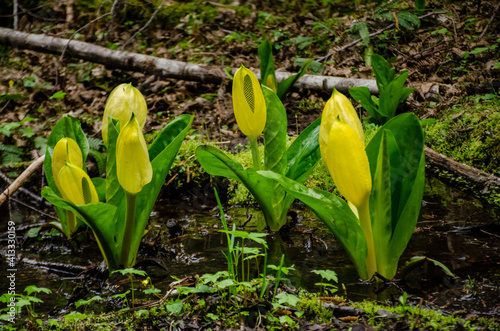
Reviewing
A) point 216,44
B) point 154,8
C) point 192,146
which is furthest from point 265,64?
point 154,8

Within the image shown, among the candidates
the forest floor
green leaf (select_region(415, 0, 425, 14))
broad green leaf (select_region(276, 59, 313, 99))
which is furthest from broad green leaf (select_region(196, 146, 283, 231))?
green leaf (select_region(415, 0, 425, 14))

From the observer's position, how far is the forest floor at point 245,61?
11.7 ft

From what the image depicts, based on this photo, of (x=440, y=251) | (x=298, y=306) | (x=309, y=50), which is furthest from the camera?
(x=309, y=50)

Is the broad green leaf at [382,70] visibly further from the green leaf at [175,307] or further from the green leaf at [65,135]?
the green leaf at [175,307]

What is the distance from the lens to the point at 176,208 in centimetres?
293

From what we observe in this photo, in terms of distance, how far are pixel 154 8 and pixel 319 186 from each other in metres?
5.17

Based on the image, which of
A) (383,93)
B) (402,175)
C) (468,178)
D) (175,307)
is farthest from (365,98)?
(175,307)

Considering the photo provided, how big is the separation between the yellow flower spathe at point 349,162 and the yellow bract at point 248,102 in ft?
1.83

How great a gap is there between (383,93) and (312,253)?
5.79 feet

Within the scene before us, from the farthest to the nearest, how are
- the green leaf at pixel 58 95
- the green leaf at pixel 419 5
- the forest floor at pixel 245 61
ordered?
the green leaf at pixel 419 5
the green leaf at pixel 58 95
the forest floor at pixel 245 61

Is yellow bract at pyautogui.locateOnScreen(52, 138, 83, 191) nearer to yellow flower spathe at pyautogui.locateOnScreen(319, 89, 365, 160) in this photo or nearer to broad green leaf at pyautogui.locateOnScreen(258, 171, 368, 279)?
broad green leaf at pyautogui.locateOnScreen(258, 171, 368, 279)

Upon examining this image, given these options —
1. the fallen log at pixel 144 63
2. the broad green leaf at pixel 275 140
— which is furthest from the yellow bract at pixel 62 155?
the fallen log at pixel 144 63

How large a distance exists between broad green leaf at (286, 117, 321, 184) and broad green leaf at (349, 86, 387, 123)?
4.49ft

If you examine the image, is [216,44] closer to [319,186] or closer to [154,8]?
[154,8]
